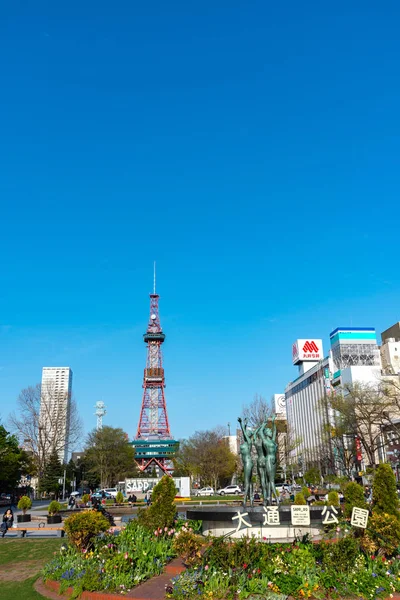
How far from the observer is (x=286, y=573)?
10.1m

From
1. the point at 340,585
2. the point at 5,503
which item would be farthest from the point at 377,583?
the point at 5,503

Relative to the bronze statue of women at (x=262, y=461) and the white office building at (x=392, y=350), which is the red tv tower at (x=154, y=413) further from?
the bronze statue of women at (x=262, y=461)

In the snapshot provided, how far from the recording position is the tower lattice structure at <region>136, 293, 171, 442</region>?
93750 millimetres

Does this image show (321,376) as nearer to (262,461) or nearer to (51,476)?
(51,476)

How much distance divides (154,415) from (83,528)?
85.0 meters

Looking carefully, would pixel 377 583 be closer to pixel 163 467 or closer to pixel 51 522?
pixel 51 522

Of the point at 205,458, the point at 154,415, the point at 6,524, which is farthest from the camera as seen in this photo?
the point at 154,415

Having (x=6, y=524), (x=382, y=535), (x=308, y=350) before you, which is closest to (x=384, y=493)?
(x=382, y=535)

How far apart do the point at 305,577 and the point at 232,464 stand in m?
80.3

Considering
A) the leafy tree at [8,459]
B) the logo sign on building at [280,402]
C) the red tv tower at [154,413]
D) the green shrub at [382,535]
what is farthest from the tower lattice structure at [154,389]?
the green shrub at [382,535]

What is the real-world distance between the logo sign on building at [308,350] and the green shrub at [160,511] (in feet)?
346

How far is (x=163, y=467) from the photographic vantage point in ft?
299

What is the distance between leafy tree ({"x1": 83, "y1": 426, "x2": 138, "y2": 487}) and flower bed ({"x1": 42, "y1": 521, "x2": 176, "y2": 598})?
67.1 metres

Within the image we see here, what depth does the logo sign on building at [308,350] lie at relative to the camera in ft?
392
